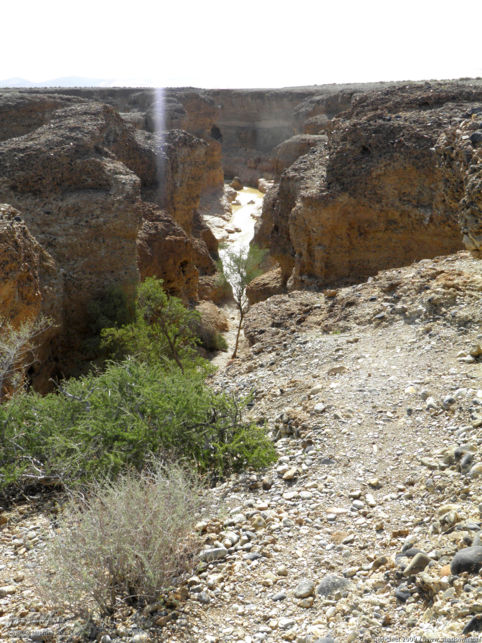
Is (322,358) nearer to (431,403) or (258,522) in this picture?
(431,403)

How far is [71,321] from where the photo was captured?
10.9m

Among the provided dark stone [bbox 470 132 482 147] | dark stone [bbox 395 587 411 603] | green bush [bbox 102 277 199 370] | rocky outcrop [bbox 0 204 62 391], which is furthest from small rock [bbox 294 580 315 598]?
green bush [bbox 102 277 199 370]

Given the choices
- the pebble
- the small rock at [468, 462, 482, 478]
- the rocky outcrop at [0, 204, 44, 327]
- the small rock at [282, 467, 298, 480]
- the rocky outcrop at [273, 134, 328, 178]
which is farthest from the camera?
the rocky outcrop at [273, 134, 328, 178]

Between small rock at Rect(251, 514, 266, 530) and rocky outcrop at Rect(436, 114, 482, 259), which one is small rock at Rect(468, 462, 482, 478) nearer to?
small rock at Rect(251, 514, 266, 530)

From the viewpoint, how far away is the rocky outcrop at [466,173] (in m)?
4.80

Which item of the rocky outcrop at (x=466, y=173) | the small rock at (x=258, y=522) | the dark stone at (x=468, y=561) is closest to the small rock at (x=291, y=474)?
the small rock at (x=258, y=522)

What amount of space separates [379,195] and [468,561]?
774 centimetres

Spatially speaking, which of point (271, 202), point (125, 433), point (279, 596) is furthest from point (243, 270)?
point (279, 596)

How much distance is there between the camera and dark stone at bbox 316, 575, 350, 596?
3176 mm

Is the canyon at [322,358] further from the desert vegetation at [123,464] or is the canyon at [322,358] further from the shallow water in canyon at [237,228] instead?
the shallow water in canyon at [237,228]

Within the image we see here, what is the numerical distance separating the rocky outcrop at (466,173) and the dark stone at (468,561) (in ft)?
8.94

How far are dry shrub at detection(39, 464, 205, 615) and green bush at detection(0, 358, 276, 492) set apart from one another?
103cm

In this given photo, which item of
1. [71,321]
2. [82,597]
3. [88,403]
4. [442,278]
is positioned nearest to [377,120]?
[442,278]

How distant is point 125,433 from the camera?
15.7 ft
